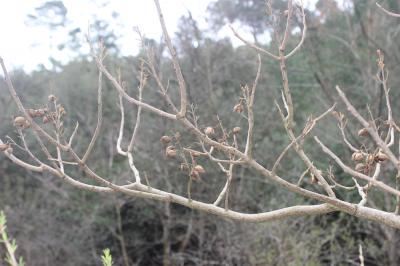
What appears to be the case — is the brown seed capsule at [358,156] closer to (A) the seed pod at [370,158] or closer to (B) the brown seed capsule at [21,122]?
(A) the seed pod at [370,158]

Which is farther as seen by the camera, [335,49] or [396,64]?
[335,49]

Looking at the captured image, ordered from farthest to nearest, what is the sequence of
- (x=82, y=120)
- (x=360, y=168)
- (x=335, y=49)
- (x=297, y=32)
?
(x=82, y=120)
(x=335, y=49)
(x=297, y=32)
(x=360, y=168)

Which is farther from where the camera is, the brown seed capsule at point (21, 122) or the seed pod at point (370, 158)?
the brown seed capsule at point (21, 122)

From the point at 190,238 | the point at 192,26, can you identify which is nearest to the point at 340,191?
the point at 190,238

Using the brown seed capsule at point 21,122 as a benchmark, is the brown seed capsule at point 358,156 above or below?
below

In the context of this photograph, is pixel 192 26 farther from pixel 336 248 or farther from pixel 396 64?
pixel 336 248

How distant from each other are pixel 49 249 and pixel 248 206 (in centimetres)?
381

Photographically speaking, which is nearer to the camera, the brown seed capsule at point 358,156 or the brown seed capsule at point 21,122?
the brown seed capsule at point 358,156

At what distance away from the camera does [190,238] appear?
37.1ft

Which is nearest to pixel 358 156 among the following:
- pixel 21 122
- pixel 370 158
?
pixel 370 158

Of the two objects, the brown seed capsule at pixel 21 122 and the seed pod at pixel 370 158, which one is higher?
the brown seed capsule at pixel 21 122

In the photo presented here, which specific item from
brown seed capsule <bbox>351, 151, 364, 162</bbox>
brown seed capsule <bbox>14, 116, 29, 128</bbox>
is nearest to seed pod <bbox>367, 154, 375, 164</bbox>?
brown seed capsule <bbox>351, 151, 364, 162</bbox>

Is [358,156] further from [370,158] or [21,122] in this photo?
[21,122]

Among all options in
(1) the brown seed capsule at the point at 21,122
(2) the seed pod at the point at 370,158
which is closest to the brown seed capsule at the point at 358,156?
(2) the seed pod at the point at 370,158
